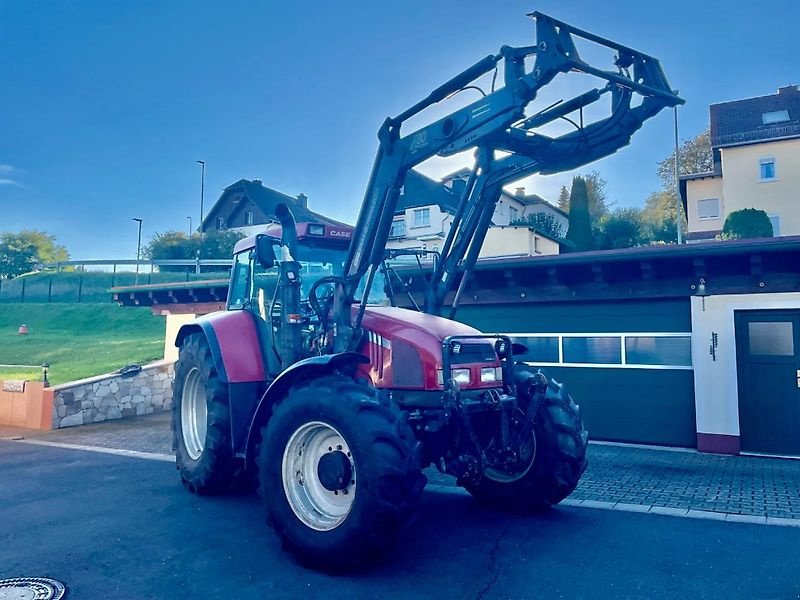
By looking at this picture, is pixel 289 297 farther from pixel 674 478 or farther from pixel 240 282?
pixel 674 478

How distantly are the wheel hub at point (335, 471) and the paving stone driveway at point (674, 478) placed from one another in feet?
8.98

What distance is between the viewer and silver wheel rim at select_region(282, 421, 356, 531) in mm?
4215

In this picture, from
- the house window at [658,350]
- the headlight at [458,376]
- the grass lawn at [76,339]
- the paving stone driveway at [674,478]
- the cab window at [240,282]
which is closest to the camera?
the headlight at [458,376]

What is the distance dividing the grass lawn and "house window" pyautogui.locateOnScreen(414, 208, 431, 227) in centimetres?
1348

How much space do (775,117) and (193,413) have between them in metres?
31.0

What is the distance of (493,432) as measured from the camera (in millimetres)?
4758

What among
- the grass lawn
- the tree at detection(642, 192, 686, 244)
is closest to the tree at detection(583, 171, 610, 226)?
the tree at detection(642, 192, 686, 244)

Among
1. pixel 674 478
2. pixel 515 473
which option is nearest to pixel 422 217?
pixel 674 478

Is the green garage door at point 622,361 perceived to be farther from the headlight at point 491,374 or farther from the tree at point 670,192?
the tree at point 670,192

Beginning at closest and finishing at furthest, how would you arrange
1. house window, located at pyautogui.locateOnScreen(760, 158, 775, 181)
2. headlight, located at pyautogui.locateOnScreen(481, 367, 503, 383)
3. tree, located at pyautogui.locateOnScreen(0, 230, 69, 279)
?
headlight, located at pyautogui.locateOnScreen(481, 367, 503, 383) < house window, located at pyautogui.locateOnScreen(760, 158, 775, 181) < tree, located at pyautogui.locateOnScreen(0, 230, 69, 279)

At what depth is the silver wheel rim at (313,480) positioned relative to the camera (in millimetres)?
4215

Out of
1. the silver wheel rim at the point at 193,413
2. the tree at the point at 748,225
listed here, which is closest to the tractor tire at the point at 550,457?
the silver wheel rim at the point at 193,413

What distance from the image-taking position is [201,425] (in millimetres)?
6711

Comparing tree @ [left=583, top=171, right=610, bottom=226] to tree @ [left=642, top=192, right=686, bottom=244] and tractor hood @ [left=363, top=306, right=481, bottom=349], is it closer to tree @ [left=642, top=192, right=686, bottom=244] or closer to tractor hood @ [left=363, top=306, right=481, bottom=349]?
tree @ [left=642, top=192, right=686, bottom=244]
